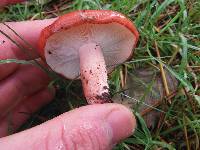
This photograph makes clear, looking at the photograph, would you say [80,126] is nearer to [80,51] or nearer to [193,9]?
[80,51]

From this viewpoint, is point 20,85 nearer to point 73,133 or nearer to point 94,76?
point 94,76

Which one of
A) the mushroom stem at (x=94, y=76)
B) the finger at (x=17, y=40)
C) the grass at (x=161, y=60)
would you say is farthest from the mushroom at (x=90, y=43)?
the finger at (x=17, y=40)

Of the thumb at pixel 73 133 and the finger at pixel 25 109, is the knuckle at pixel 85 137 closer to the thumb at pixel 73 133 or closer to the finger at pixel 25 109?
the thumb at pixel 73 133

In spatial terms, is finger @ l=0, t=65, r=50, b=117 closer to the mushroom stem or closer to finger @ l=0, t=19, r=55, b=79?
finger @ l=0, t=19, r=55, b=79

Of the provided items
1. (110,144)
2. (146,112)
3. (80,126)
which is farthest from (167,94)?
(80,126)

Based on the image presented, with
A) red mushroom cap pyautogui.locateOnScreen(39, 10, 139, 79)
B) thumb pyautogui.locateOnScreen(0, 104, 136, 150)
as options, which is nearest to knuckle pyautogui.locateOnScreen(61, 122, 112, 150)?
thumb pyautogui.locateOnScreen(0, 104, 136, 150)
